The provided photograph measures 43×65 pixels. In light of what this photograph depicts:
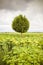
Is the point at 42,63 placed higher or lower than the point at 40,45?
lower

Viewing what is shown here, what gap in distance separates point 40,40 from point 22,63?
395 millimetres

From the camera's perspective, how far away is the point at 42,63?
8.59ft

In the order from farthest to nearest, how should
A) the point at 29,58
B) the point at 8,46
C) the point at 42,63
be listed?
the point at 8,46, the point at 42,63, the point at 29,58

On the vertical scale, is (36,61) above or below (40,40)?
below

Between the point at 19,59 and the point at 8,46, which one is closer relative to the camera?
the point at 19,59

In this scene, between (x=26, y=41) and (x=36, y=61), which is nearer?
(x=36, y=61)

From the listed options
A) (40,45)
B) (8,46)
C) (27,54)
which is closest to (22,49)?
(27,54)

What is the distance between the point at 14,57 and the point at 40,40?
0.38m

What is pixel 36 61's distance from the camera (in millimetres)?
2494

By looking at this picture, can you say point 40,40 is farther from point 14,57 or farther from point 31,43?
point 14,57

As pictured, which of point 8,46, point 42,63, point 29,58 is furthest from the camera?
point 8,46

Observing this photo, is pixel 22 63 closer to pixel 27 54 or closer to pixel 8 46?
pixel 27 54

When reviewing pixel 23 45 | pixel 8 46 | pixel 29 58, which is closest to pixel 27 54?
pixel 29 58

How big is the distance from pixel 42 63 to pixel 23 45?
1.01 ft
